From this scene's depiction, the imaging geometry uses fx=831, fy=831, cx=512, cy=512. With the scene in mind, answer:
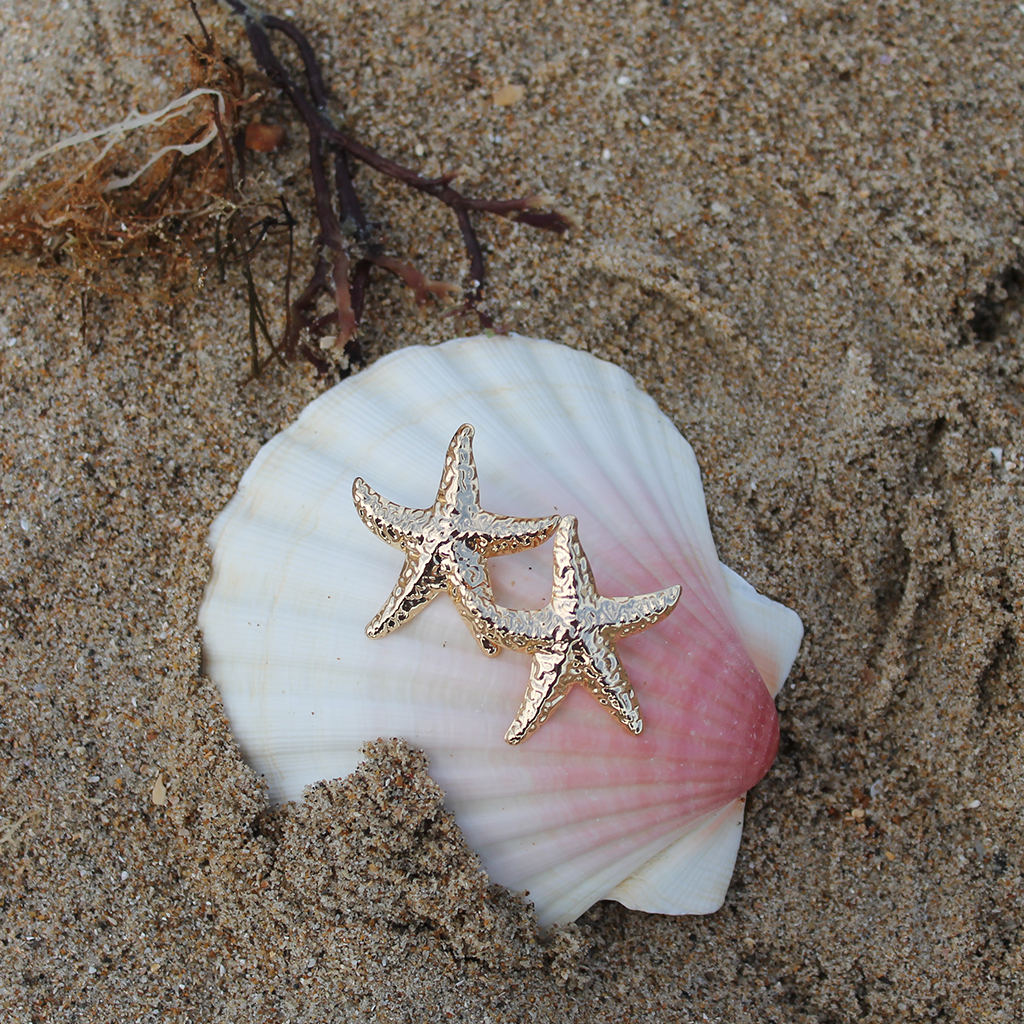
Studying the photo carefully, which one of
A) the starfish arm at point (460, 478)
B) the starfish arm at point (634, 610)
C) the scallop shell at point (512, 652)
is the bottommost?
the scallop shell at point (512, 652)

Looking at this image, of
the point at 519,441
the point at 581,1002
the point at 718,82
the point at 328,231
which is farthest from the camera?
the point at 718,82

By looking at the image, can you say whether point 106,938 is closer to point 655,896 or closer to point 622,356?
point 655,896

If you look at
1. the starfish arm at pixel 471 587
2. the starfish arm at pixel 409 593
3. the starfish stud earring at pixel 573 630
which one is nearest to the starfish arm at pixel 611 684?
the starfish stud earring at pixel 573 630

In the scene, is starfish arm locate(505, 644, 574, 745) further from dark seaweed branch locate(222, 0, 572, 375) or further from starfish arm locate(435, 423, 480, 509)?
dark seaweed branch locate(222, 0, 572, 375)

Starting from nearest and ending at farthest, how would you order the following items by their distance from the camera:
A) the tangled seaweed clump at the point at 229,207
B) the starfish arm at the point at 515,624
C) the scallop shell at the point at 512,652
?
the starfish arm at the point at 515,624 < the scallop shell at the point at 512,652 < the tangled seaweed clump at the point at 229,207

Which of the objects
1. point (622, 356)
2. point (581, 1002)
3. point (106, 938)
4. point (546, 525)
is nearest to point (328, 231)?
point (622, 356)

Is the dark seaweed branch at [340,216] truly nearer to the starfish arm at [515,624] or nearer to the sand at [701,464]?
the sand at [701,464]

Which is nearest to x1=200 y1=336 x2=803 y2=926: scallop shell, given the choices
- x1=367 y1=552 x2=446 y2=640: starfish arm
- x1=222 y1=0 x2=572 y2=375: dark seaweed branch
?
x1=367 y1=552 x2=446 y2=640: starfish arm

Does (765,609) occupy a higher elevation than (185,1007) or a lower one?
higher
